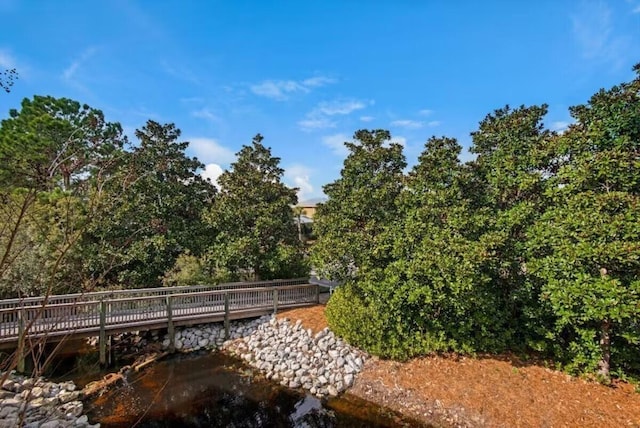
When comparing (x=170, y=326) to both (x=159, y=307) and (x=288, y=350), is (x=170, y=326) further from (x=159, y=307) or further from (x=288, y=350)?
(x=288, y=350)

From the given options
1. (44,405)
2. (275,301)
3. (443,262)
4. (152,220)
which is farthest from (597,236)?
(152,220)

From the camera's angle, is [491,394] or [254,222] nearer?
[491,394]

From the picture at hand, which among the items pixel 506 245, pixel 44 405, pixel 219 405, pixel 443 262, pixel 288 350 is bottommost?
pixel 219 405

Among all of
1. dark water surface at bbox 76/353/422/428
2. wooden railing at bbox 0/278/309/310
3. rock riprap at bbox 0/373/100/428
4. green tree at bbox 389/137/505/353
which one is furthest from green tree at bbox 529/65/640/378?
rock riprap at bbox 0/373/100/428

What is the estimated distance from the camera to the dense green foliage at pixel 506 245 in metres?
7.37

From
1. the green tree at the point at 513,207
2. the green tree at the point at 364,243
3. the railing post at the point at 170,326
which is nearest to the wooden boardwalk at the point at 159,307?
the railing post at the point at 170,326

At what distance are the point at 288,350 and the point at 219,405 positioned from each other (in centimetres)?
244

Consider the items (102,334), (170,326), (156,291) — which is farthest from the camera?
(156,291)

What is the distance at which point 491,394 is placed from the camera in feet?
25.1

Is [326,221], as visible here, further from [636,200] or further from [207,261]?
[636,200]

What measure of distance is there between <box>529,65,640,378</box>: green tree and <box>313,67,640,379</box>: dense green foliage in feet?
0.08

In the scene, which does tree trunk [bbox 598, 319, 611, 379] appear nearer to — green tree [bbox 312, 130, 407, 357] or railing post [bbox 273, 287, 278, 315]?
green tree [bbox 312, 130, 407, 357]

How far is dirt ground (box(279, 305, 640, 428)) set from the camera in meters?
6.99

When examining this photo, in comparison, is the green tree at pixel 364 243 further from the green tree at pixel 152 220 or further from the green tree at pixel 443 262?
the green tree at pixel 152 220
